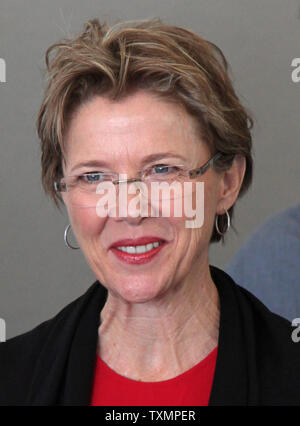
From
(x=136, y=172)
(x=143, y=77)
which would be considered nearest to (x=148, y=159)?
(x=136, y=172)

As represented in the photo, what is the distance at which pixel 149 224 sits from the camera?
Answer: 57.9 inches

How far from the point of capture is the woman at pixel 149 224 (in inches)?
57.2

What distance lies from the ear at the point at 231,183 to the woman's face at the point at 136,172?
0.21ft

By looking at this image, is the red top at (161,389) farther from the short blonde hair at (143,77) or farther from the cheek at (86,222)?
the short blonde hair at (143,77)

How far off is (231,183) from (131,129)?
294mm

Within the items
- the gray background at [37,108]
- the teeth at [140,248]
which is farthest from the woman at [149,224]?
the gray background at [37,108]

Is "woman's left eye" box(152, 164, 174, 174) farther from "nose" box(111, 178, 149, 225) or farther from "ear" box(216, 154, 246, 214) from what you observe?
"ear" box(216, 154, 246, 214)

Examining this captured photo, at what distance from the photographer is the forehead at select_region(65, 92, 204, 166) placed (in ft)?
4.67

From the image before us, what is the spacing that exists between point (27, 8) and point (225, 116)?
149cm

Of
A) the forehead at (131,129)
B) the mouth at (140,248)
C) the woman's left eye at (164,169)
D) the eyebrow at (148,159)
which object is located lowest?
the mouth at (140,248)

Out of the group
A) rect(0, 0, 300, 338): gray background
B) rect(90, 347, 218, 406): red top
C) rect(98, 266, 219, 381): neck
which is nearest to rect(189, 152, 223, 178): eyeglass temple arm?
rect(98, 266, 219, 381): neck

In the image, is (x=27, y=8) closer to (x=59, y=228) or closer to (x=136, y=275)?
(x=59, y=228)

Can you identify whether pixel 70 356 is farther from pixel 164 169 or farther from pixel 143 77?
pixel 143 77
